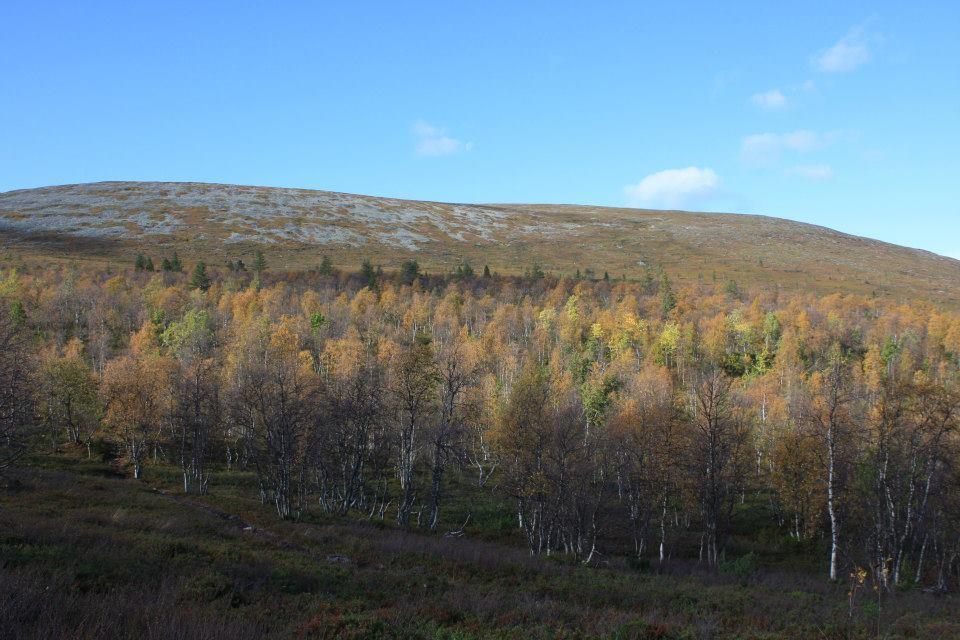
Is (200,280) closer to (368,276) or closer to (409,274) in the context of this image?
(368,276)

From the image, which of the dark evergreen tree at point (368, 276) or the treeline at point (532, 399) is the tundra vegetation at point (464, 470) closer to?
the treeline at point (532, 399)

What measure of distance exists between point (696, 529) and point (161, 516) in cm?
5020

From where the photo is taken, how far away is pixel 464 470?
7119 centimetres

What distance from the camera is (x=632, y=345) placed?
111750 millimetres

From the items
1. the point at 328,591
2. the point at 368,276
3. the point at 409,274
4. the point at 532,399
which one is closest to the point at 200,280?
Answer: the point at 368,276

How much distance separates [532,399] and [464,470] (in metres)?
27.1

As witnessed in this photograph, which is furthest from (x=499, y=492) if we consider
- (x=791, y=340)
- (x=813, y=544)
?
(x=791, y=340)

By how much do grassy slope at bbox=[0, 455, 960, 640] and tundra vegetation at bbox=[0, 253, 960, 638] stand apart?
0.16 metres

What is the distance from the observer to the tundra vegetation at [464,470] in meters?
16.0

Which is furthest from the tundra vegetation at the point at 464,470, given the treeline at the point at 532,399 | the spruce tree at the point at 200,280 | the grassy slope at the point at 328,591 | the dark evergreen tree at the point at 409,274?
the dark evergreen tree at the point at 409,274

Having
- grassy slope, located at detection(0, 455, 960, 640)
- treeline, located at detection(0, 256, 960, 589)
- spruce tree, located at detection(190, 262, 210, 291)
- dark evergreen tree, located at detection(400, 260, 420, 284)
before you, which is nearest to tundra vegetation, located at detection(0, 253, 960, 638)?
grassy slope, located at detection(0, 455, 960, 640)

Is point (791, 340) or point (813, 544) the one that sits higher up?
point (791, 340)

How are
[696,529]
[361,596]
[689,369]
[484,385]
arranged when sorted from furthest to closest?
[689,369], [484,385], [696,529], [361,596]

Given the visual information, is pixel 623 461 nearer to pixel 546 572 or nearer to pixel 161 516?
pixel 546 572
